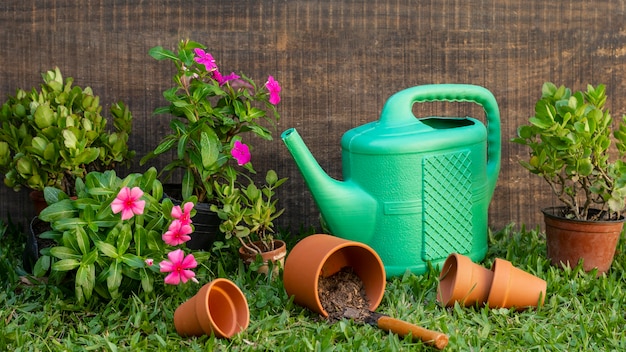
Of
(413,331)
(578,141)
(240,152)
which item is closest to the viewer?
(413,331)

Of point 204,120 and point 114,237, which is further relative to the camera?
point 204,120

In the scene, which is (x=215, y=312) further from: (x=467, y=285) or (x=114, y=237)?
(x=467, y=285)

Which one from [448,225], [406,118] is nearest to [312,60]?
[406,118]

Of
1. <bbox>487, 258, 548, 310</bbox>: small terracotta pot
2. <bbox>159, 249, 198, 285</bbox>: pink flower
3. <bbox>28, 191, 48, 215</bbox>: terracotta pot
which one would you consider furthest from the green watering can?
<bbox>28, 191, 48, 215</bbox>: terracotta pot

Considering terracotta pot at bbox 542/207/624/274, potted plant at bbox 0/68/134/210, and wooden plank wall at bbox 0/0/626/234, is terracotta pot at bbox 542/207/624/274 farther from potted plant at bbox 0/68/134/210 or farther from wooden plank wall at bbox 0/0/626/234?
potted plant at bbox 0/68/134/210

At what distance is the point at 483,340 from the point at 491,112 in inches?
39.4

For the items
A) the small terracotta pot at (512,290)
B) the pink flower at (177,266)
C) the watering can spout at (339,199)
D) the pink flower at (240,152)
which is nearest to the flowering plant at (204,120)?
the pink flower at (240,152)

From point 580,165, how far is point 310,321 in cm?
107

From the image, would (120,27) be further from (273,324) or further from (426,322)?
(426,322)

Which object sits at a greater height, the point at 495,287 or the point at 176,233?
the point at 176,233

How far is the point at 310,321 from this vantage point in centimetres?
230

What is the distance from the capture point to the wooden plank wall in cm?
307

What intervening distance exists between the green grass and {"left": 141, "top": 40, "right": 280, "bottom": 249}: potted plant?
1.21 feet

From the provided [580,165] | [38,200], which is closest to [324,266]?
[580,165]
